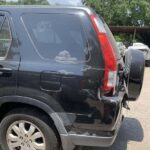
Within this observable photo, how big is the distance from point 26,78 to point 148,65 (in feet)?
47.5

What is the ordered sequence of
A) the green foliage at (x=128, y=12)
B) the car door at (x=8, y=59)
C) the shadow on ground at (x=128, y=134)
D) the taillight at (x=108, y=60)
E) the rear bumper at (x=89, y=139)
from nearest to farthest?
the taillight at (x=108, y=60), the rear bumper at (x=89, y=139), the car door at (x=8, y=59), the shadow on ground at (x=128, y=134), the green foliage at (x=128, y=12)

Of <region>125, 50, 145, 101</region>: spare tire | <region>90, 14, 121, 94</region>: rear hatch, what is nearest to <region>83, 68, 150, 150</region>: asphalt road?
<region>125, 50, 145, 101</region>: spare tire

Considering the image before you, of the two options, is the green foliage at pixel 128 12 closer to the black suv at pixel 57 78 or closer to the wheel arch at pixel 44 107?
the black suv at pixel 57 78

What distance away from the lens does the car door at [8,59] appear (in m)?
3.87

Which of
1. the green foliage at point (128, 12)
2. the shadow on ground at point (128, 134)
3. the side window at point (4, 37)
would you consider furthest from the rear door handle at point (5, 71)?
the green foliage at point (128, 12)

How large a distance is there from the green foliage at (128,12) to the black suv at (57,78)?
1151 inches

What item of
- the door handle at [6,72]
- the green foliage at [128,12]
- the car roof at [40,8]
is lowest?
the green foliage at [128,12]

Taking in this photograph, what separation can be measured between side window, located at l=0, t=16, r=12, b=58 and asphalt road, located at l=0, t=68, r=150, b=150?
1827mm

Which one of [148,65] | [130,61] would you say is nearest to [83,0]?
[148,65]

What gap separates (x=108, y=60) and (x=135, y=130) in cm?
240

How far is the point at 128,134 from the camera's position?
547 cm

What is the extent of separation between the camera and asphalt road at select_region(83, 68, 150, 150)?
4965 millimetres

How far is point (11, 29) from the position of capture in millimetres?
3918

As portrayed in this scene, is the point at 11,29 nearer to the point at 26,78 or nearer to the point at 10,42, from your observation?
the point at 10,42
